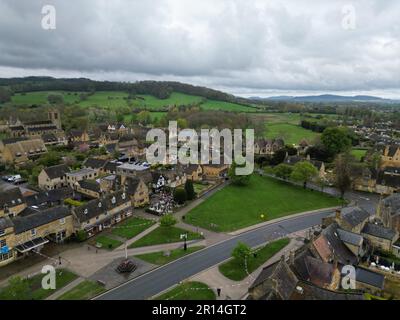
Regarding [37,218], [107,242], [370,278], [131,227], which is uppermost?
[37,218]

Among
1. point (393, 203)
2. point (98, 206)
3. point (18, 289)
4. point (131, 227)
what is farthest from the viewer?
point (393, 203)

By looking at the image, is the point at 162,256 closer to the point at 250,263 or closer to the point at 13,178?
the point at 250,263

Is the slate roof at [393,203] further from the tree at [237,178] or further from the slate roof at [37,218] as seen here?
the slate roof at [37,218]

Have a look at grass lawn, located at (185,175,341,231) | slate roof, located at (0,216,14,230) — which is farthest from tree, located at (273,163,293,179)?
slate roof, located at (0,216,14,230)

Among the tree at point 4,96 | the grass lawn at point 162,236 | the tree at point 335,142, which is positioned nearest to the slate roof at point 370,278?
the grass lawn at point 162,236

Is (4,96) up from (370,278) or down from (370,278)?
up

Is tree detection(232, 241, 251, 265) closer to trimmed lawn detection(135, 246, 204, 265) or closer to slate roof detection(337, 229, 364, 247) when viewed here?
trimmed lawn detection(135, 246, 204, 265)

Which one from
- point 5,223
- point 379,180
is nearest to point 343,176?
point 379,180
